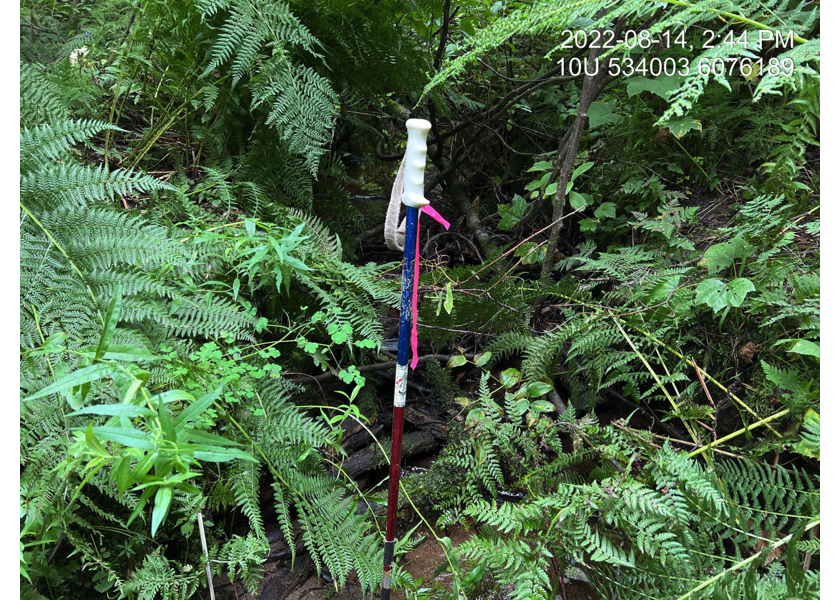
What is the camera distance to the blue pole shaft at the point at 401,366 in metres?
1.38

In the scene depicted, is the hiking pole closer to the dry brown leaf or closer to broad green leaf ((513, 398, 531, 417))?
broad green leaf ((513, 398, 531, 417))

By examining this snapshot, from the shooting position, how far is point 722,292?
1772 millimetres

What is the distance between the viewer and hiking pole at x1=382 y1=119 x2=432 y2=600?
131cm

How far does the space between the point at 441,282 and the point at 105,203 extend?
1292 mm

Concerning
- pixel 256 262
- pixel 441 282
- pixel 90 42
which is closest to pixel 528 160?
pixel 441 282

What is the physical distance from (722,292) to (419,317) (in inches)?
45.1

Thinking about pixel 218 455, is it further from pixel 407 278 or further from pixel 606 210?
pixel 606 210

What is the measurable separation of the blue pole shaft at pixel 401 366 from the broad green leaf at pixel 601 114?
141cm

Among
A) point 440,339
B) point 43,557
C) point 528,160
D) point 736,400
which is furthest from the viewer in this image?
point 528,160

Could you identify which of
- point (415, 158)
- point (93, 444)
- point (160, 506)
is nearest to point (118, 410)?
point (93, 444)

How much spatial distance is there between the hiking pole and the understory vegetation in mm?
186

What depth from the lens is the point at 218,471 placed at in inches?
63.2

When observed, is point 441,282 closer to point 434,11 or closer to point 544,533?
point 544,533

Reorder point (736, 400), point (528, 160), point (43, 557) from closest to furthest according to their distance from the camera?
point (43, 557) < point (736, 400) < point (528, 160)
